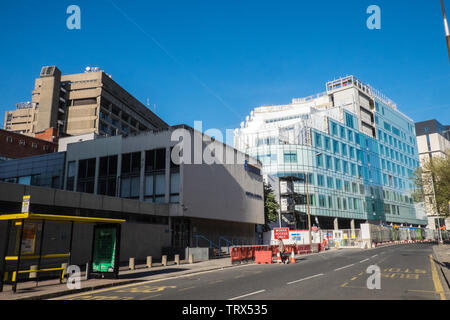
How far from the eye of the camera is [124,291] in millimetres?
12117

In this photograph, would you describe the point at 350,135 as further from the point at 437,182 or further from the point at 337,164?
the point at 437,182

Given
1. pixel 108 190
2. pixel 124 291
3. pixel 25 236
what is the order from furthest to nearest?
pixel 108 190 → pixel 25 236 → pixel 124 291

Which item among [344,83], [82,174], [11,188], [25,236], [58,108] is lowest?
[25,236]

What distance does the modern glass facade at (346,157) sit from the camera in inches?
2635

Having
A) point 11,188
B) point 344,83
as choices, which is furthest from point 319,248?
point 344,83

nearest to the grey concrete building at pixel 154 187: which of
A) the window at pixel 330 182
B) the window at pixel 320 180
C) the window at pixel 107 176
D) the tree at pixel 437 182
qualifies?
the window at pixel 107 176

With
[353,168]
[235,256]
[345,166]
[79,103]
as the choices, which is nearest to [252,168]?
[235,256]

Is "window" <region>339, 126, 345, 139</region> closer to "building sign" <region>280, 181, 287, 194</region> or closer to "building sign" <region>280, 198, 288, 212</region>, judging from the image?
"building sign" <region>280, 181, 287, 194</region>

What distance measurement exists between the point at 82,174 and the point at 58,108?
52.5 m

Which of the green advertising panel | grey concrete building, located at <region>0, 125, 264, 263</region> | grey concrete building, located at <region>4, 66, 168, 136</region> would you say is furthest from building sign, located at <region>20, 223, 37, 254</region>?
grey concrete building, located at <region>4, 66, 168, 136</region>

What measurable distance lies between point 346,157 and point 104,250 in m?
69.2

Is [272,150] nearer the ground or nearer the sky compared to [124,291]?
nearer the sky

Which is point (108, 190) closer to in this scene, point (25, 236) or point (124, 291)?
point (25, 236)

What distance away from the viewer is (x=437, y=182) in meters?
46.2
